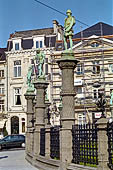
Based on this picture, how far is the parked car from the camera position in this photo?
32.0 m

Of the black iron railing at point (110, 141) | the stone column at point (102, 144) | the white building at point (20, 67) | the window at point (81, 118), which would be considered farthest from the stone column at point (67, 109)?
the white building at point (20, 67)

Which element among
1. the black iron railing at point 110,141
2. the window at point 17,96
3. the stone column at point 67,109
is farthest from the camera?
the window at point 17,96

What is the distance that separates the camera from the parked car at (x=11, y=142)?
3198 cm

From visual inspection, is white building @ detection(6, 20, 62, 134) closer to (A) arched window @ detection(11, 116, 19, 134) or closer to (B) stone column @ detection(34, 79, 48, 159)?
(A) arched window @ detection(11, 116, 19, 134)

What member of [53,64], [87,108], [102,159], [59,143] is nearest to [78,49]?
[53,64]

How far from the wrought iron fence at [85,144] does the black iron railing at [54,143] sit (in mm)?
1359

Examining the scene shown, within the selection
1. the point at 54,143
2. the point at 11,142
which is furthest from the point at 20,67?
the point at 54,143

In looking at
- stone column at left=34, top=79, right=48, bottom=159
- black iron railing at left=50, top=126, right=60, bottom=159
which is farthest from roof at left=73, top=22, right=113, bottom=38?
black iron railing at left=50, top=126, right=60, bottom=159

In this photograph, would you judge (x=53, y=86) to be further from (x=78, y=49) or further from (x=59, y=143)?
(x=59, y=143)

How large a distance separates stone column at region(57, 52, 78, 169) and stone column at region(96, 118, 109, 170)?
2.18 meters

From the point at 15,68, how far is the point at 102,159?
3736cm

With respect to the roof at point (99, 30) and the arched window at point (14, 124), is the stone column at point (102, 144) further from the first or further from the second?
the arched window at point (14, 124)

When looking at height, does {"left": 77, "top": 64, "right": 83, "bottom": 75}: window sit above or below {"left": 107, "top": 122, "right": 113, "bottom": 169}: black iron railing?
above

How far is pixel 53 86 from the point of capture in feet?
138
